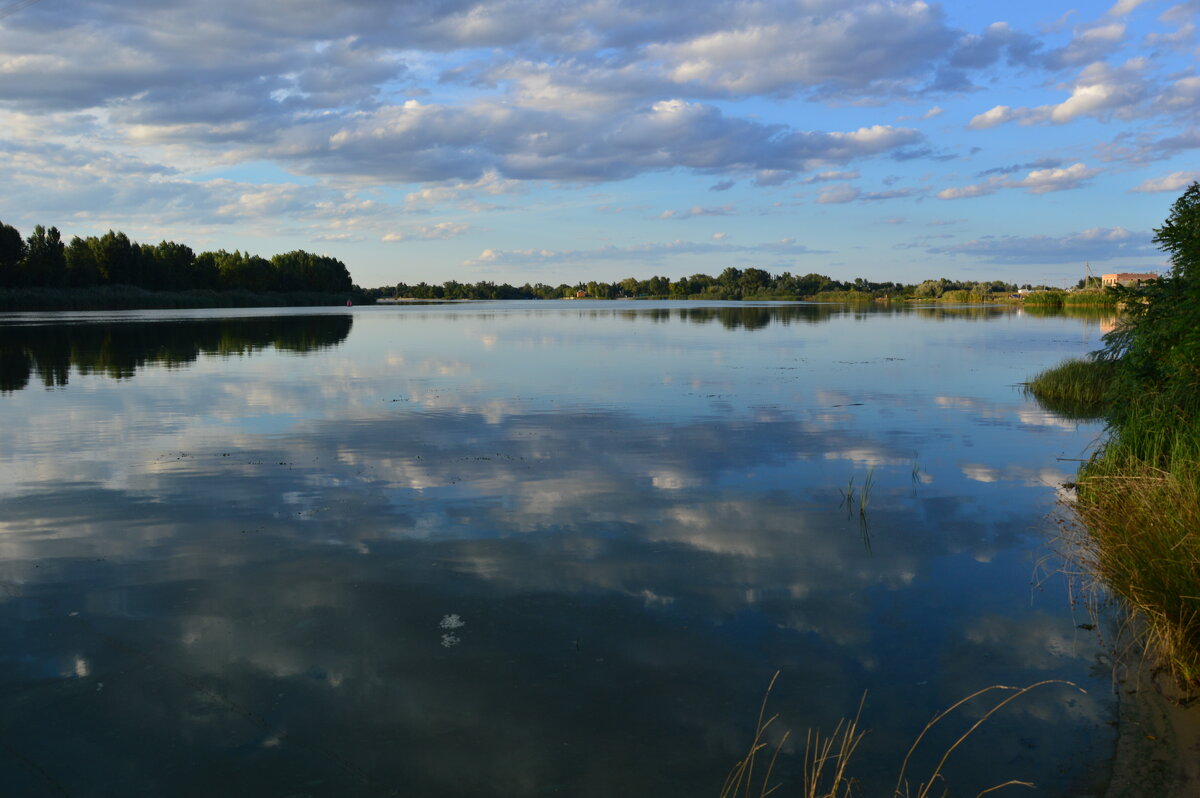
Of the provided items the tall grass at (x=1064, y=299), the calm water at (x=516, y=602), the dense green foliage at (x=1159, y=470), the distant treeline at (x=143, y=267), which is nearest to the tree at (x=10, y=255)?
the distant treeline at (x=143, y=267)

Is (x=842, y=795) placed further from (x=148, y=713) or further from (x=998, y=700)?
(x=148, y=713)

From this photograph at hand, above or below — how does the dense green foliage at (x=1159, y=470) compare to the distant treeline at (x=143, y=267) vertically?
below

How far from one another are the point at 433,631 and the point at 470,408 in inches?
522

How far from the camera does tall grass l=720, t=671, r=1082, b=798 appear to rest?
5.11 metres

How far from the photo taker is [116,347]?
126 ft

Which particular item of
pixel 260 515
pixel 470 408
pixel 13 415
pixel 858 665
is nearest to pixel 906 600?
pixel 858 665

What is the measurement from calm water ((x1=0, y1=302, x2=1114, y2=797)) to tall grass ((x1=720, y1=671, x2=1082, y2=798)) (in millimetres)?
94

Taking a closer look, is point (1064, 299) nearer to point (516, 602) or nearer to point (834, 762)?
point (516, 602)

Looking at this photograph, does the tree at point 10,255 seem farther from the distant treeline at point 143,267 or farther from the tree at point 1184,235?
the tree at point 1184,235

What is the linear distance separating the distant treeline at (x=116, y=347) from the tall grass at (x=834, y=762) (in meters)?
Answer: 24.5

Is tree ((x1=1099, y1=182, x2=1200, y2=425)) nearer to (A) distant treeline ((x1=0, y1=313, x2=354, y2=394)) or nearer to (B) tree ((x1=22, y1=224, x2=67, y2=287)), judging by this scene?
(A) distant treeline ((x1=0, y1=313, x2=354, y2=394))

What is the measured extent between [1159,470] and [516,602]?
6.20m

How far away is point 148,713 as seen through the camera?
588cm

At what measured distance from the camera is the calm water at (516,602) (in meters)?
5.52
